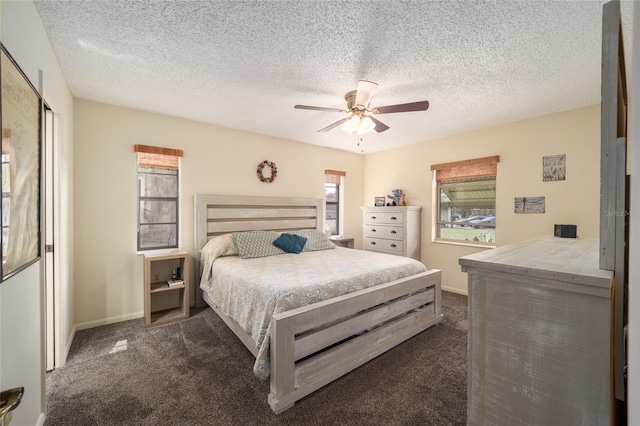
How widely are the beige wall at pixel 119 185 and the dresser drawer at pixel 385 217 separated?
96.0 inches

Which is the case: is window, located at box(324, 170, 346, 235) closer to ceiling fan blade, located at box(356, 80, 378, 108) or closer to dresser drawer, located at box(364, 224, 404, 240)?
dresser drawer, located at box(364, 224, 404, 240)

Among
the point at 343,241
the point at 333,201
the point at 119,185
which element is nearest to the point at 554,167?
the point at 343,241

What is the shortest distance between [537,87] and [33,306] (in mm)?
4372

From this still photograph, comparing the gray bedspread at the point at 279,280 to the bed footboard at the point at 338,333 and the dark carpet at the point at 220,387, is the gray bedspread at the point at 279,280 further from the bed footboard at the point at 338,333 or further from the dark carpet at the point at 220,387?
the dark carpet at the point at 220,387

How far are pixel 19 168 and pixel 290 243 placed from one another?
2.64 metres

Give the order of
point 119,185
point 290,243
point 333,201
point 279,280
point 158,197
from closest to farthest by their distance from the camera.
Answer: point 279,280 → point 119,185 → point 158,197 → point 290,243 → point 333,201

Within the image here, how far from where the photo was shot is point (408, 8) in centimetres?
167

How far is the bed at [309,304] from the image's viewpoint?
1860 mm

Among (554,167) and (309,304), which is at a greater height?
(554,167)

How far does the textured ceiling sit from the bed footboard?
1.94 m

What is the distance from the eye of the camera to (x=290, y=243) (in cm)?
367

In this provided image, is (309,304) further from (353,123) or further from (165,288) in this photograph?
(165,288)

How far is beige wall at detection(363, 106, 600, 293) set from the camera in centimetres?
318

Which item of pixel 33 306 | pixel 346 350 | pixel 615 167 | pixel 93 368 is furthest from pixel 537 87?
pixel 93 368
